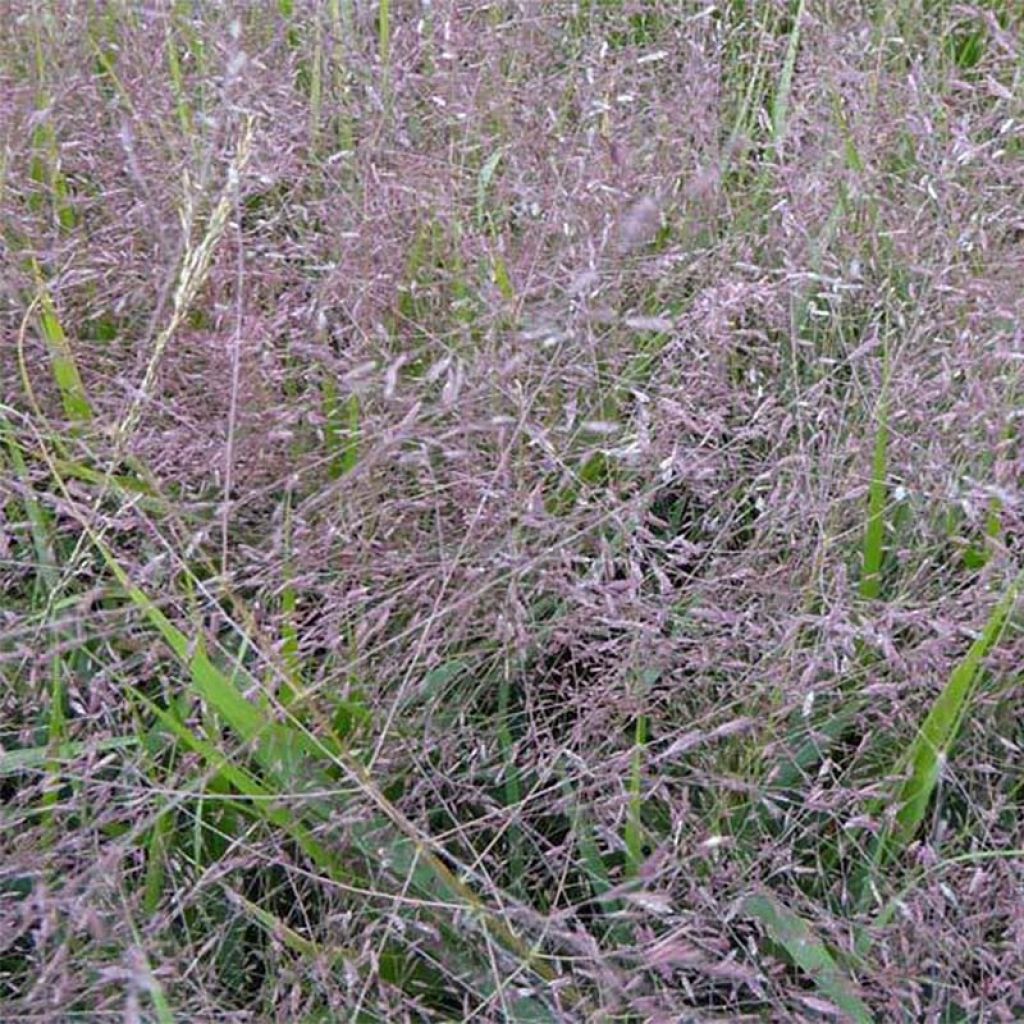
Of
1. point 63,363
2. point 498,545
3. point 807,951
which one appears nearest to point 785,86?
point 498,545

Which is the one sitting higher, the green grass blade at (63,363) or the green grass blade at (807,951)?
the green grass blade at (63,363)

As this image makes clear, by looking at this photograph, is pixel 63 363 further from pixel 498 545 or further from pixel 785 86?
pixel 785 86

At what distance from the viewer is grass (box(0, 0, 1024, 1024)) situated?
3.79 ft

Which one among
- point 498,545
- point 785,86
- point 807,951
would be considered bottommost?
point 807,951

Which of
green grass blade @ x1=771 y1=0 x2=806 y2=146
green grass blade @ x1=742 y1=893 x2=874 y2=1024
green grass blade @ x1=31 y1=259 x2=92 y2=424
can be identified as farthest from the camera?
green grass blade @ x1=771 y1=0 x2=806 y2=146

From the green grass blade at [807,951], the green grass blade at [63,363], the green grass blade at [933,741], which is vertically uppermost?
the green grass blade at [63,363]

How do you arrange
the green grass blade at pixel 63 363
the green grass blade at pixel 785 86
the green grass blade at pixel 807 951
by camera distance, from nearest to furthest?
the green grass blade at pixel 807 951
the green grass blade at pixel 63 363
the green grass blade at pixel 785 86

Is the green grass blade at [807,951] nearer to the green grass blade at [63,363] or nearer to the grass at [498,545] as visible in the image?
the grass at [498,545]


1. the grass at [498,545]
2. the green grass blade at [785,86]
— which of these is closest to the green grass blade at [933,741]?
the grass at [498,545]

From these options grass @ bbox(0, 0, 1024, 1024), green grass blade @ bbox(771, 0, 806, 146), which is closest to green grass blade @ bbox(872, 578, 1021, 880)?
grass @ bbox(0, 0, 1024, 1024)

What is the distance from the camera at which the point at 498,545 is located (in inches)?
51.7

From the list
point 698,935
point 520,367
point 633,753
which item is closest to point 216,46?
point 520,367

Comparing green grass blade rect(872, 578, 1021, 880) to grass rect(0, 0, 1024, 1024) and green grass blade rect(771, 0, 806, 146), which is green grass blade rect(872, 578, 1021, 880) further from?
green grass blade rect(771, 0, 806, 146)

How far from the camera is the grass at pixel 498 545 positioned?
45.5 inches
